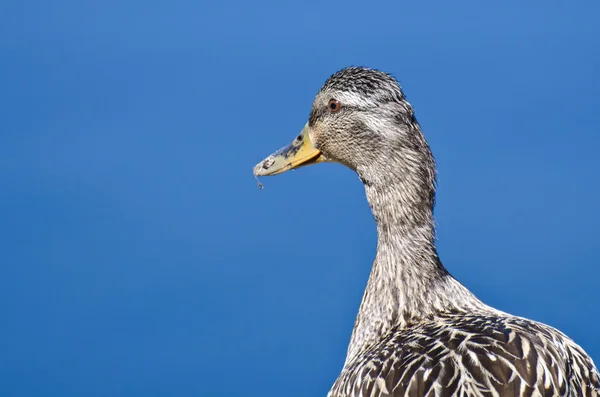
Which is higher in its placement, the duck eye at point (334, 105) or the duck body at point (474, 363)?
the duck eye at point (334, 105)

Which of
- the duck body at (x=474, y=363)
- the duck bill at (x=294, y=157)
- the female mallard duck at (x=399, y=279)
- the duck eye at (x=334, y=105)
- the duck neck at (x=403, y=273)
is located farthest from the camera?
the duck bill at (x=294, y=157)

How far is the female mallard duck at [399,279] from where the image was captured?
12.6 ft

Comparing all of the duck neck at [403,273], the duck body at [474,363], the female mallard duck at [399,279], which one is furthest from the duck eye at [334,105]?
the duck body at [474,363]

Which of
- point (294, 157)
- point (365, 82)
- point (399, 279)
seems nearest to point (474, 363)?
point (399, 279)

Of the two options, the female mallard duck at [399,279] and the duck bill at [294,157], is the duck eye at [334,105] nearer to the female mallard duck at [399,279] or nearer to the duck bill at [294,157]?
the female mallard duck at [399,279]

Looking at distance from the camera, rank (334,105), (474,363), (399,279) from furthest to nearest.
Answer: (334,105), (399,279), (474,363)

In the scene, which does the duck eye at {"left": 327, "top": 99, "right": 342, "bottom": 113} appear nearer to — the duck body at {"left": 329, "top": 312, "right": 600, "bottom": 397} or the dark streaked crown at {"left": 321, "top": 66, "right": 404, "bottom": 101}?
the dark streaked crown at {"left": 321, "top": 66, "right": 404, "bottom": 101}

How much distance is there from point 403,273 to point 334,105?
70 cm

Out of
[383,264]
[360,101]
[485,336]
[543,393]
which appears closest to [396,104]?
[360,101]

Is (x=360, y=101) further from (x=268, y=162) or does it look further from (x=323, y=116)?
(x=268, y=162)

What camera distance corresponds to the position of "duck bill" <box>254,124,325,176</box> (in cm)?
485

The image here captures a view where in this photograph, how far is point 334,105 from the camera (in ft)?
15.3

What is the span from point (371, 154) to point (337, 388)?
3.03 ft

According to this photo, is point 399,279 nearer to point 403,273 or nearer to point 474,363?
point 403,273
